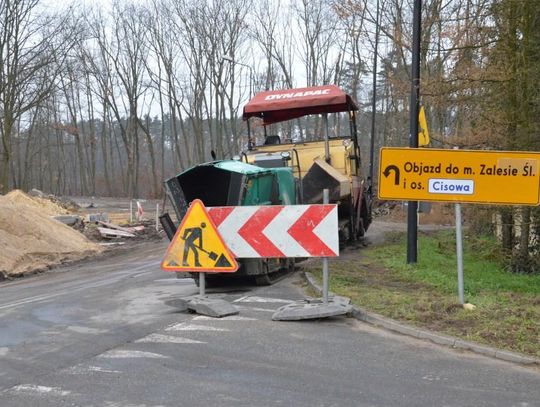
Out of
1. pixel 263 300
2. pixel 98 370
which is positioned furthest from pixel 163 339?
pixel 263 300

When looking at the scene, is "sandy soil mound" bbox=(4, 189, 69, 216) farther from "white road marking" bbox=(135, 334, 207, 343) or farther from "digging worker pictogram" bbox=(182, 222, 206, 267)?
"white road marking" bbox=(135, 334, 207, 343)

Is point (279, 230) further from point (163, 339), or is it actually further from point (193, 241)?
point (163, 339)

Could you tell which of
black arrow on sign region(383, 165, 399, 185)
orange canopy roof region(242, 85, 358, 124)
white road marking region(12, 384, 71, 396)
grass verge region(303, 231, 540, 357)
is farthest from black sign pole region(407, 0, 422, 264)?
Result: white road marking region(12, 384, 71, 396)

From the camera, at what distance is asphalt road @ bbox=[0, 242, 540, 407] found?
16.0ft

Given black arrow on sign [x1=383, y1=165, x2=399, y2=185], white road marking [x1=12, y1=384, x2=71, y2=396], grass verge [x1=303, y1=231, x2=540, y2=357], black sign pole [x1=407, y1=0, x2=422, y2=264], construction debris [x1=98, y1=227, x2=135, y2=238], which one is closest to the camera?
white road marking [x1=12, y1=384, x2=71, y2=396]

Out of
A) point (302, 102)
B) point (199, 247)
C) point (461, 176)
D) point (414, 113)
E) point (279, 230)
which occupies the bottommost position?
point (199, 247)

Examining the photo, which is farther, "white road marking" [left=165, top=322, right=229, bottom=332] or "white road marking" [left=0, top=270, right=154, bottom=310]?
"white road marking" [left=0, top=270, right=154, bottom=310]

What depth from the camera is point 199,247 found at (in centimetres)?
808

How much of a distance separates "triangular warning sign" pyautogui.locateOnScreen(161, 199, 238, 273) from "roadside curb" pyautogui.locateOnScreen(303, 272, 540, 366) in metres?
1.90

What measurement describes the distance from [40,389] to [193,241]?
3.34 metres

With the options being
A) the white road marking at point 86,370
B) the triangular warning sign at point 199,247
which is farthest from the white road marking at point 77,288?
the white road marking at point 86,370

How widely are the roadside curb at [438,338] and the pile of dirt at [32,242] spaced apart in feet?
35.6

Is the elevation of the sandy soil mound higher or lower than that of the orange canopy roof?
lower

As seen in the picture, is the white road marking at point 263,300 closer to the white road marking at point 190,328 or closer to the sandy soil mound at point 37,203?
the white road marking at point 190,328
